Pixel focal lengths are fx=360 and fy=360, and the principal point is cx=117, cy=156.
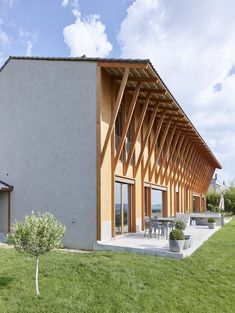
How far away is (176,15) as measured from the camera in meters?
11.3

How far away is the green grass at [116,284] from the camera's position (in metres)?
7.95

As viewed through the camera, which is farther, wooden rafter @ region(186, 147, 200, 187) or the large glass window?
wooden rafter @ region(186, 147, 200, 187)

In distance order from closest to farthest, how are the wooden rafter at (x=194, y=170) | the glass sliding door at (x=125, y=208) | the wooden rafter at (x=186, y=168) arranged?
the glass sliding door at (x=125, y=208) → the wooden rafter at (x=186, y=168) → the wooden rafter at (x=194, y=170)

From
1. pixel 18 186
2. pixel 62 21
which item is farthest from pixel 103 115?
pixel 18 186

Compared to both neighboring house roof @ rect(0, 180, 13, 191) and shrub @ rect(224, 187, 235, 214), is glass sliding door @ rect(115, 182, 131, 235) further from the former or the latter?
shrub @ rect(224, 187, 235, 214)

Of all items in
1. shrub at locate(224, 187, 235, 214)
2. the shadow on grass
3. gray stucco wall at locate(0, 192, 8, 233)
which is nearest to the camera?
the shadow on grass

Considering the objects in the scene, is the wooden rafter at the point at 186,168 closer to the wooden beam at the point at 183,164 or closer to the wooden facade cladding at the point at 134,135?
the wooden beam at the point at 183,164

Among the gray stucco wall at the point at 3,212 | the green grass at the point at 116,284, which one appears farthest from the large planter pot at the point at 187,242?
the gray stucco wall at the point at 3,212

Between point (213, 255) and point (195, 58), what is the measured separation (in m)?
6.99

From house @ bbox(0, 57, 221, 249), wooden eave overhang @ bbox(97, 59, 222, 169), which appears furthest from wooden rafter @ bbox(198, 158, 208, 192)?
house @ bbox(0, 57, 221, 249)

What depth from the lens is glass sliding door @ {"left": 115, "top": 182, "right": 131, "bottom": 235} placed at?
15570mm

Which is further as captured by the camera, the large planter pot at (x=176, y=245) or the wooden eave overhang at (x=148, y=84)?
the wooden eave overhang at (x=148, y=84)

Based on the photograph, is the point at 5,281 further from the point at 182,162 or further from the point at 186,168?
the point at 186,168

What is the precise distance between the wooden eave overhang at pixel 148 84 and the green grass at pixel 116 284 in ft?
22.0
